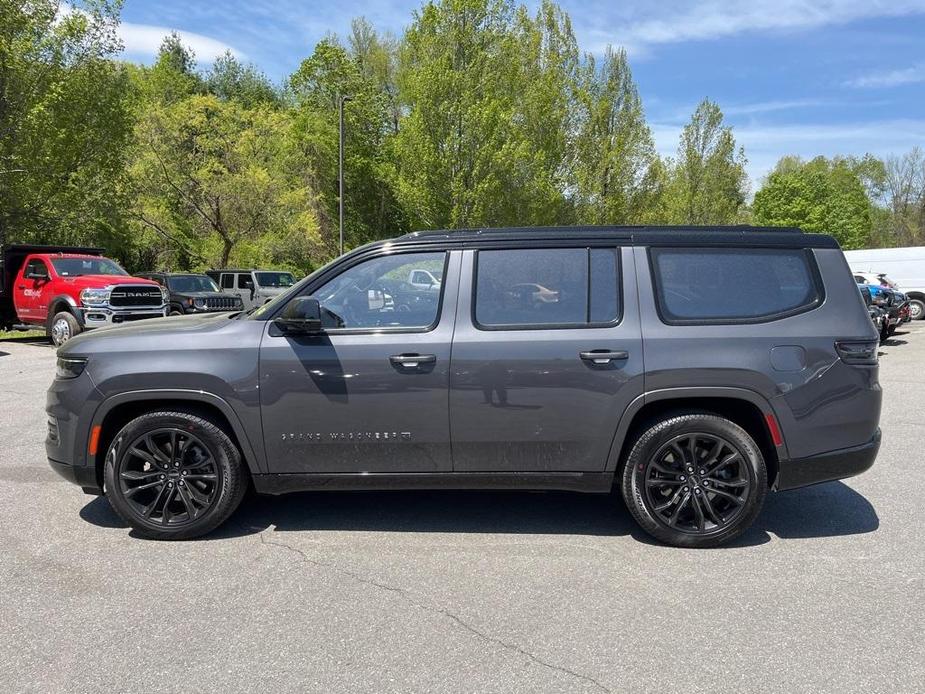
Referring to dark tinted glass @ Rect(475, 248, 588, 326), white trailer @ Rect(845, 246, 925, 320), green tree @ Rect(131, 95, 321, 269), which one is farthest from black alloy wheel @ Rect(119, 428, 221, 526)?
green tree @ Rect(131, 95, 321, 269)

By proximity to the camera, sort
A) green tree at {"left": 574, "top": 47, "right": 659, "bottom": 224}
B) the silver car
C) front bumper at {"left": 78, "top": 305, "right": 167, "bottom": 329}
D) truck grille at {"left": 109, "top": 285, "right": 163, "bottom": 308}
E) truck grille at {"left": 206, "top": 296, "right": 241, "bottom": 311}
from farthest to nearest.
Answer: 1. green tree at {"left": 574, "top": 47, "right": 659, "bottom": 224}
2. the silver car
3. truck grille at {"left": 206, "top": 296, "right": 241, "bottom": 311}
4. truck grille at {"left": 109, "top": 285, "right": 163, "bottom": 308}
5. front bumper at {"left": 78, "top": 305, "right": 167, "bottom": 329}

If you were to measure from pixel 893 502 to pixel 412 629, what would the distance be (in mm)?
3733

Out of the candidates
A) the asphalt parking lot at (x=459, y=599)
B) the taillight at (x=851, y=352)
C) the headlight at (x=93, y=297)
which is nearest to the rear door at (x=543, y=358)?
the asphalt parking lot at (x=459, y=599)

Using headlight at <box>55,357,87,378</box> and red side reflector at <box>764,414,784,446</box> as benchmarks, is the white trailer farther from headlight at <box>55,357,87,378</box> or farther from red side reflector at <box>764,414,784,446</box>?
headlight at <box>55,357,87,378</box>

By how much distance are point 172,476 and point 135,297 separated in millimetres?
12991

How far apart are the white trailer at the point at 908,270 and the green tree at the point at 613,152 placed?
961 centimetres

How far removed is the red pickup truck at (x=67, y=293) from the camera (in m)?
15.3

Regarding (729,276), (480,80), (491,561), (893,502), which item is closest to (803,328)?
(729,276)

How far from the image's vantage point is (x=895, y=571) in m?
3.84

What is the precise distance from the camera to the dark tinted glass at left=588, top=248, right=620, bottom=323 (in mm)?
4152

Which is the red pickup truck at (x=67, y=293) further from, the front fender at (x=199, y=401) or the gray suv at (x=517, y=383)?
the gray suv at (x=517, y=383)

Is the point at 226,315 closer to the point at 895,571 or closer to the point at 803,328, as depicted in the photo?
the point at 803,328

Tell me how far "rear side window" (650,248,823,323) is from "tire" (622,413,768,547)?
0.62 meters

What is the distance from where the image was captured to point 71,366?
4.32 metres
